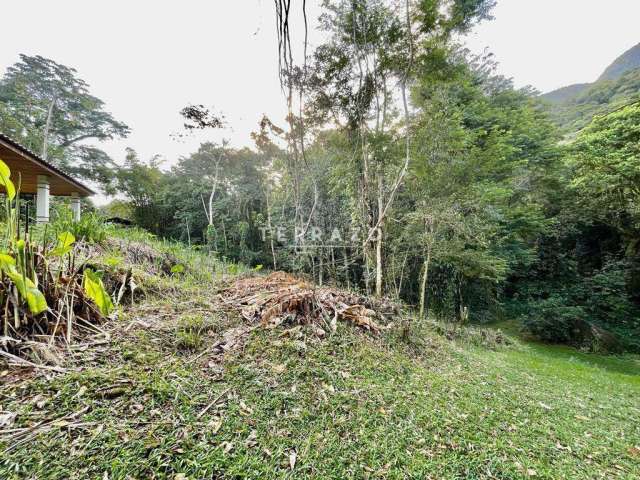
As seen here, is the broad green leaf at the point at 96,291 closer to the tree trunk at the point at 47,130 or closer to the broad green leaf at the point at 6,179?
the broad green leaf at the point at 6,179

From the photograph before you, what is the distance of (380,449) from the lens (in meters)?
1.07

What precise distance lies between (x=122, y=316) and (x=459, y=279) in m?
8.09

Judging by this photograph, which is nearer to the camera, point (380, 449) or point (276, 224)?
point (380, 449)

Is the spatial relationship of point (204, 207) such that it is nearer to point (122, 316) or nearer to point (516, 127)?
point (122, 316)

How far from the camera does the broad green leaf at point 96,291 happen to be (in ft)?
5.01

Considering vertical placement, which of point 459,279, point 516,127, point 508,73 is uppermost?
point 508,73

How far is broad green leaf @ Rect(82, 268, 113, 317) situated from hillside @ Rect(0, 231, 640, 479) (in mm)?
148

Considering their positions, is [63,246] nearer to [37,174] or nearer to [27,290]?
[27,290]

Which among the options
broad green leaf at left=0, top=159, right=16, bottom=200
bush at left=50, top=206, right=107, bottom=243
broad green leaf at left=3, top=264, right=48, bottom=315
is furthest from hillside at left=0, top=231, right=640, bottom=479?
bush at left=50, top=206, right=107, bottom=243

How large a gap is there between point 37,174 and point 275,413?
20.8 ft

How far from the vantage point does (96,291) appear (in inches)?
60.7

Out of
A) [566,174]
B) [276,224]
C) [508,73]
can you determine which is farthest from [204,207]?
[566,174]

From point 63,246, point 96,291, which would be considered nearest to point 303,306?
point 96,291

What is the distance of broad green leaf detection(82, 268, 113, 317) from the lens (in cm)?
Answer: 153
